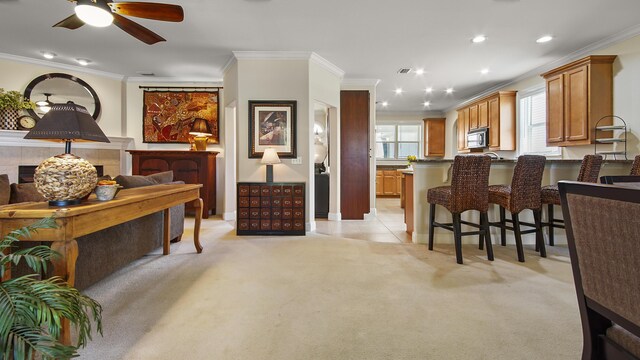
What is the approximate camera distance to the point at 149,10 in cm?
235

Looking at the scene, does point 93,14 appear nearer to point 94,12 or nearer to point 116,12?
point 94,12

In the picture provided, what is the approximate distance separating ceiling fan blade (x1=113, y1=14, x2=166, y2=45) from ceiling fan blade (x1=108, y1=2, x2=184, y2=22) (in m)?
0.11

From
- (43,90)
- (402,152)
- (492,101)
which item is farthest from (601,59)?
(43,90)

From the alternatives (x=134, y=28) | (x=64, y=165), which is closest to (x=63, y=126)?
(x=64, y=165)

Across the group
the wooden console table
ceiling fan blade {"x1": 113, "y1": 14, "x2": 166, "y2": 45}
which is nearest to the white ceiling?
ceiling fan blade {"x1": 113, "y1": 14, "x2": 166, "y2": 45}

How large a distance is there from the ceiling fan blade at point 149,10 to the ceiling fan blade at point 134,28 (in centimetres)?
11

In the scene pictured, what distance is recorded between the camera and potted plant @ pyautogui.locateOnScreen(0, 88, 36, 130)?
448cm

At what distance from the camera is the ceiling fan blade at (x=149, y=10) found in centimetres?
230

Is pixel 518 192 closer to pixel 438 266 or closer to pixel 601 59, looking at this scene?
pixel 438 266

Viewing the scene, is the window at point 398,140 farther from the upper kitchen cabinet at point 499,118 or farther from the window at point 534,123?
the window at point 534,123

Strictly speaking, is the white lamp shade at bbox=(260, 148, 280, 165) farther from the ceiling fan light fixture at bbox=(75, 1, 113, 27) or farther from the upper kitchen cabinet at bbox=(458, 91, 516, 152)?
the upper kitchen cabinet at bbox=(458, 91, 516, 152)

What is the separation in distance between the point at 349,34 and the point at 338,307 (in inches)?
128

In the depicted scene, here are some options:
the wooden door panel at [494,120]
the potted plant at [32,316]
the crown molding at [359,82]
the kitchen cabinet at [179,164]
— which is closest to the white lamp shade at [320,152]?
the crown molding at [359,82]

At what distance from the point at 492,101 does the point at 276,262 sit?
5.50 meters
